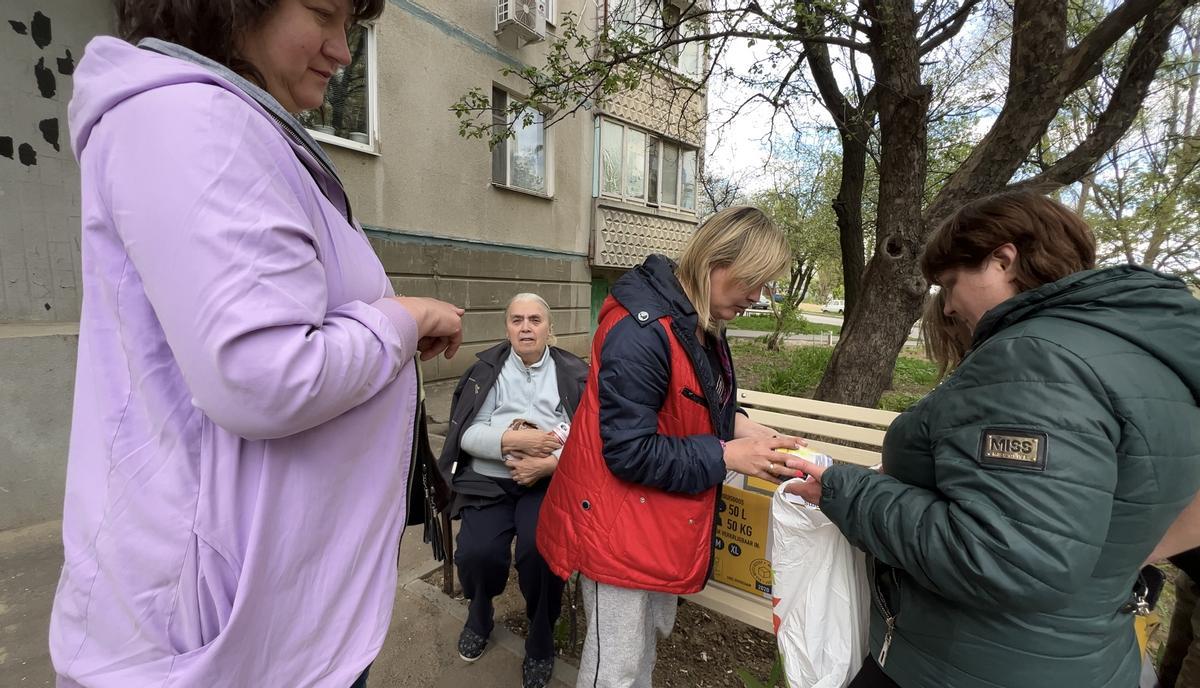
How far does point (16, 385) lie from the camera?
10.1 ft

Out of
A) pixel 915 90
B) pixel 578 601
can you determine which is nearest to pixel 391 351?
pixel 578 601

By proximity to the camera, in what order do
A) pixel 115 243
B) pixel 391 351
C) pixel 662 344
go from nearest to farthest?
1. pixel 115 243
2. pixel 391 351
3. pixel 662 344

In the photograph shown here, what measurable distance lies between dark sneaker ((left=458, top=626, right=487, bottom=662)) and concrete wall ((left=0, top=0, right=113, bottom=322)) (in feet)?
11.6

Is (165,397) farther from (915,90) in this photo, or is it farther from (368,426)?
(915,90)

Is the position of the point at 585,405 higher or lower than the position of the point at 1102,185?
lower

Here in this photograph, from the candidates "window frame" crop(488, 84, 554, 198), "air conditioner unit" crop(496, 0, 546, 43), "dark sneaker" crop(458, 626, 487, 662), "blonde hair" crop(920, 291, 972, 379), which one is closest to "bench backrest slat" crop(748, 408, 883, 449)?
"blonde hair" crop(920, 291, 972, 379)

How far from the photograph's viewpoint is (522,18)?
→ 7.55m

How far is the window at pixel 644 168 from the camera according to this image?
Answer: 33.6ft

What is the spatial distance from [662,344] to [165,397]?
113 centimetres

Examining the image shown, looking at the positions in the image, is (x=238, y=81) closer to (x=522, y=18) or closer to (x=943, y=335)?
(x=943, y=335)

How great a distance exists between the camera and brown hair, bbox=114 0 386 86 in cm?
81

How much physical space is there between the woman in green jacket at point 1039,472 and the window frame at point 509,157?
7107mm

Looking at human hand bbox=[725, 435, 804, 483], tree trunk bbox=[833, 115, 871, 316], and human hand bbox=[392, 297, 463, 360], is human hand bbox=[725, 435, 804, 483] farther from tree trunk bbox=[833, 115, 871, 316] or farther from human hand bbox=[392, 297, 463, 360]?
tree trunk bbox=[833, 115, 871, 316]

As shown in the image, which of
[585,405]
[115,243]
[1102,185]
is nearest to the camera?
[115,243]
